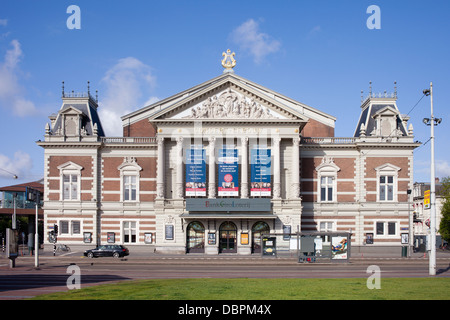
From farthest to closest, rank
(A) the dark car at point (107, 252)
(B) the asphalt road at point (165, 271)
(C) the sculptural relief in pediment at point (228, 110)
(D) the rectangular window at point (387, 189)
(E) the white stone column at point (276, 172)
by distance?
(D) the rectangular window at point (387, 189)
(C) the sculptural relief in pediment at point (228, 110)
(E) the white stone column at point (276, 172)
(A) the dark car at point (107, 252)
(B) the asphalt road at point (165, 271)

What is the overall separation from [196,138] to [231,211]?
383 inches

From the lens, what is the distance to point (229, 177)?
5456 cm

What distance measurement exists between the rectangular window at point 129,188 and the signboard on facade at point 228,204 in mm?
9114

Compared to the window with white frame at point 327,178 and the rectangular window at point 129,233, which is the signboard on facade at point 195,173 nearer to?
the rectangular window at point 129,233

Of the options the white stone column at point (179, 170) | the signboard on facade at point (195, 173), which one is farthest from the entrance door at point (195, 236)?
the white stone column at point (179, 170)

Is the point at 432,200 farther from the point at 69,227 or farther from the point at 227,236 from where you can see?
the point at 69,227

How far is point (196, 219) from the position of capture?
54469 mm

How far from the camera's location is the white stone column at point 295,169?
5466 cm

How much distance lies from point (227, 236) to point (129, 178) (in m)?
14.5

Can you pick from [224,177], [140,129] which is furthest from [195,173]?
[140,129]

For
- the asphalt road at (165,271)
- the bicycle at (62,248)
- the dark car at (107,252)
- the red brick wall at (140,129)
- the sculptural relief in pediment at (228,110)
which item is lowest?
the bicycle at (62,248)
